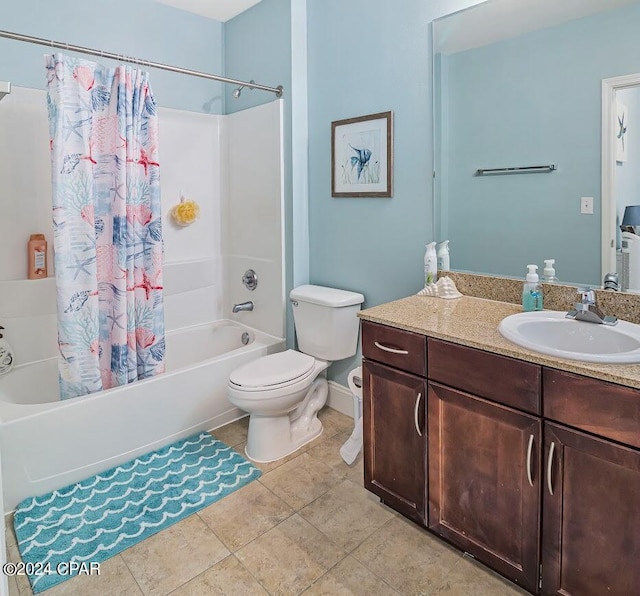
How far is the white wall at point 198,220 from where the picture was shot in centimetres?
252

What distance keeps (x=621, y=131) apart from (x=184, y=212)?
7.87 ft

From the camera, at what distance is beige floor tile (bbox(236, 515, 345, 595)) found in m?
1.64

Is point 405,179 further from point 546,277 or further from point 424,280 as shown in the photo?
point 546,277

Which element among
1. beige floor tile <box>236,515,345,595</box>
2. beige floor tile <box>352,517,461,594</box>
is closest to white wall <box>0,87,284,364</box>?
beige floor tile <box>236,515,345,595</box>

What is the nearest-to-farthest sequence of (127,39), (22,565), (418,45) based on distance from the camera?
(22,565), (418,45), (127,39)

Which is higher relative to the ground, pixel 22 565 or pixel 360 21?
pixel 360 21

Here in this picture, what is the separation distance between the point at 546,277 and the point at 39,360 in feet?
8.63

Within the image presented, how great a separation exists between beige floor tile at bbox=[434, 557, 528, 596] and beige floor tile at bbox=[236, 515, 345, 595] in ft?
1.28

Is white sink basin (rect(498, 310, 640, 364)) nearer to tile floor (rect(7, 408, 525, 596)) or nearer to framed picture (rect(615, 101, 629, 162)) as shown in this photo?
framed picture (rect(615, 101, 629, 162))

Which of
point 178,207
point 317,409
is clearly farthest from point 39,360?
point 317,409

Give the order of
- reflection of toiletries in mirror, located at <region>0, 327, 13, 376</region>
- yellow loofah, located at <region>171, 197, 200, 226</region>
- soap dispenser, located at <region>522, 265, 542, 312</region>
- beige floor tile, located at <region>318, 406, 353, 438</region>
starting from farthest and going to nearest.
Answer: yellow loofah, located at <region>171, 197, 200, 226</region> → beige floor tile, located at <region>318, 406, 353, 438</region> → reflection of toiletries in mirror, located at <region>0, 327, 13, 376</region> → soap dispenser, located at <region>522, 265, 542, 312</region>

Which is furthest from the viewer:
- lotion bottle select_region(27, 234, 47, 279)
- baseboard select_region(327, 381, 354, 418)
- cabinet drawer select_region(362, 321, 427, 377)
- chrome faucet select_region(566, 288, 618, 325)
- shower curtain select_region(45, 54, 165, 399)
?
baseboard select_region(327, 381, 354, 418)

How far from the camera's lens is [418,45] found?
223 cm

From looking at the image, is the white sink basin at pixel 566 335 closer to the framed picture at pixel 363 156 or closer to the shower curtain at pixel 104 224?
the framed picture at pixel 363 156
